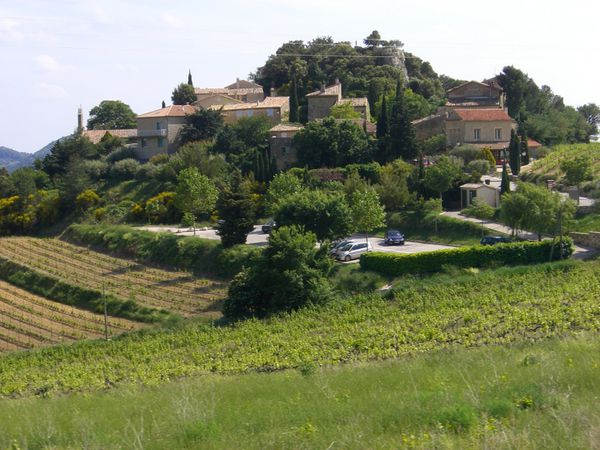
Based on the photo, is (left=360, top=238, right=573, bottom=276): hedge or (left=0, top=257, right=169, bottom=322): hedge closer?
(left=360, top=238, right=573, bottom=276): hedge

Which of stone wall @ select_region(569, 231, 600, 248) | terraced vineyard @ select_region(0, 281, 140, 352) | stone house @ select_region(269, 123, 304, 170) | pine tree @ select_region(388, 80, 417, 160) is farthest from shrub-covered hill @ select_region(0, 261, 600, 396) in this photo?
stone house @ select_region(269, 123, 304, 170)

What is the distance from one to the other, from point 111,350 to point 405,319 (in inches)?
398

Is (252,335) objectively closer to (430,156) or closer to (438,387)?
(438,387)

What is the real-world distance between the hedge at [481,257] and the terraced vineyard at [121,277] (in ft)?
26.3

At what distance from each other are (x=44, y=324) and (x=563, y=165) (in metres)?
27.4

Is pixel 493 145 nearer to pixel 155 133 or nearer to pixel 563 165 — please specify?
pixel 563 165

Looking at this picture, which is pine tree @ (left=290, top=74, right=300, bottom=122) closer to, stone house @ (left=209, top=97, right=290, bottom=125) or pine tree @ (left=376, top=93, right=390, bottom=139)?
stone house @ (left=209, top=97, right=290, bottom=125)

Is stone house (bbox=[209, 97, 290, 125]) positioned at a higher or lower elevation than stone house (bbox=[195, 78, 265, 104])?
lower

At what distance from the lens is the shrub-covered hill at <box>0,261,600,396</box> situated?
2025 centimetres

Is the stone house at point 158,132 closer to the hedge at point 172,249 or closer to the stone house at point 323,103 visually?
the stone house at point 323,103

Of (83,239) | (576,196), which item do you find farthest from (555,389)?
(83,239)

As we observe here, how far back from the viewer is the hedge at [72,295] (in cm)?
3322

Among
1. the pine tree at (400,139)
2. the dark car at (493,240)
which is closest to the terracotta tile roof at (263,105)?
the pine tree at (400,139)

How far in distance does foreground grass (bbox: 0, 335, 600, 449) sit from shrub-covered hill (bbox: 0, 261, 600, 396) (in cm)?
564
